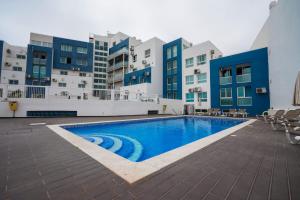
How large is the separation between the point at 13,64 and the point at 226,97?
131 feet

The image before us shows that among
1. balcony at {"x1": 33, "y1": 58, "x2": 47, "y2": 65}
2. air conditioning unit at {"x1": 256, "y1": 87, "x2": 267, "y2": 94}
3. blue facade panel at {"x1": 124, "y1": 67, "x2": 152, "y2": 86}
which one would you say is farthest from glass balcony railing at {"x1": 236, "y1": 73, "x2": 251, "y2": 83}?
balcony at {"x1": 33, "y1": 58, "x2": 47, "y2": 65}

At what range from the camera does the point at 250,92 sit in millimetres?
15023

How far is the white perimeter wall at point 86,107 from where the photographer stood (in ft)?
32.2

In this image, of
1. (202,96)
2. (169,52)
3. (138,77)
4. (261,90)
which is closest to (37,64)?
(138,77)

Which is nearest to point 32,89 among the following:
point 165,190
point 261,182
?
point 165,190

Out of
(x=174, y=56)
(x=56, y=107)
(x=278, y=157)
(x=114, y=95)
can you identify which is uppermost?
(x=174, y=56)

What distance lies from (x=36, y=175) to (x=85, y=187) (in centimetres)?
85

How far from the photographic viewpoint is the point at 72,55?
3044 cm

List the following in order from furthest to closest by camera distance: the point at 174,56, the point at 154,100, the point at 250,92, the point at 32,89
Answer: the point at 174,56 → the point at 154,100 → the point at 250,92 → the point at 32,89

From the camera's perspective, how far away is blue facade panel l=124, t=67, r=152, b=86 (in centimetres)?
2425

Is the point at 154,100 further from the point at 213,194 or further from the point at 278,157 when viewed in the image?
the point at 213,194

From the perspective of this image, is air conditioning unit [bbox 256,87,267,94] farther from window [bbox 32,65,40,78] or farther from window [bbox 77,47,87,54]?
window [bbox 32,65,40,78]

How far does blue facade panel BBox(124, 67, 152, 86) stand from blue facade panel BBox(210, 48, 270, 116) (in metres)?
11.3

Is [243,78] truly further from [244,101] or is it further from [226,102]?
[226,102]
